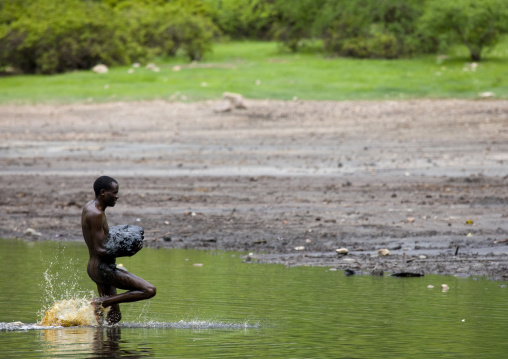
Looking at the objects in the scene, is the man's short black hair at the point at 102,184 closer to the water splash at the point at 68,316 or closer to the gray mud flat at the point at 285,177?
the water splash at the point at 68,316

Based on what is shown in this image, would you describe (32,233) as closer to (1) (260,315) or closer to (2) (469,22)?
(1) (260,315)

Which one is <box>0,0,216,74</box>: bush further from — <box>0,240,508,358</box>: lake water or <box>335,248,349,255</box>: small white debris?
<box>335,248,349,255</box>: small white debris

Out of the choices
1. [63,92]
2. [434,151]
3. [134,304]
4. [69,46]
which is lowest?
[134,304]

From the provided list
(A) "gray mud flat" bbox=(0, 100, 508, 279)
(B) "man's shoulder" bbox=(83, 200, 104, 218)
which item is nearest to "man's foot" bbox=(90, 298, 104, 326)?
(B) "man's shoulder" bbox=(83, 200, 104, 218)

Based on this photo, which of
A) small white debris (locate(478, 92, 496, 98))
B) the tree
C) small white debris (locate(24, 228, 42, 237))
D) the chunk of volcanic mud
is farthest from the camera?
the tree

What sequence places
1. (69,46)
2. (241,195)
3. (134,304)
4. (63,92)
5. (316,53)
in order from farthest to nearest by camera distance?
(316,53), (69,46), (63,92), (241,195), (134,304)

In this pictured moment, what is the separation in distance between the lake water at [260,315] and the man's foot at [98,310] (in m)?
0.09

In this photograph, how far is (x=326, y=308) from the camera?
852 centimetres

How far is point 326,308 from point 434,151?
40.4 feet

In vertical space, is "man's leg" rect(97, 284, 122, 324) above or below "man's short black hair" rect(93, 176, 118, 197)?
below

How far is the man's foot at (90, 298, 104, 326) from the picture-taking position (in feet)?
25.6

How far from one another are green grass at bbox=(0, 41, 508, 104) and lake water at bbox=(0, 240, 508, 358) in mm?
18145

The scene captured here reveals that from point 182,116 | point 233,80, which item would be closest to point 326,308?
point 182,116

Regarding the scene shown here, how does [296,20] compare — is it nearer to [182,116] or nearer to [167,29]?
[167,29]
